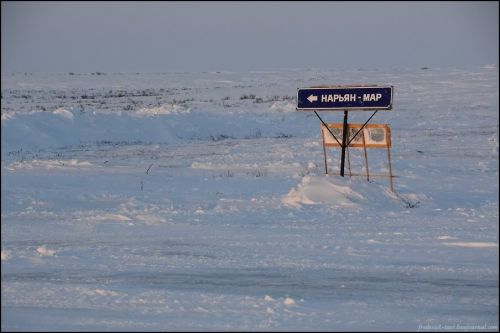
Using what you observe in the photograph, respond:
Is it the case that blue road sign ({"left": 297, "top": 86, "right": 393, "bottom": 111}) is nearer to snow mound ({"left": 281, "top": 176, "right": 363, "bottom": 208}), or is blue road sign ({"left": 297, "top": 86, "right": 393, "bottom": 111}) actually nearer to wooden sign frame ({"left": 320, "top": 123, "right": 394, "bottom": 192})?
wooden sign frame ({"left": 320, "top": 123, "right": 394, "bottom": 192})

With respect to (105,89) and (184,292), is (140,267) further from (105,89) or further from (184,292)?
(105,89)

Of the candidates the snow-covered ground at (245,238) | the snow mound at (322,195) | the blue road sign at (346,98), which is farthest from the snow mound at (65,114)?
the snow mound at (322,195)

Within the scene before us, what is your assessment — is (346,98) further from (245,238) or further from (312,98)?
(245,238)

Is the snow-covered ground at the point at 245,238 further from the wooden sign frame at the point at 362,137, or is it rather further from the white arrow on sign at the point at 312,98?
the white arrow on sign at the point at 312,98

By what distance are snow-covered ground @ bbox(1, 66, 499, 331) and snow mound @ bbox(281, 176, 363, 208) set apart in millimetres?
→ 30

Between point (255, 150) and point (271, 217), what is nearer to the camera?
point (271, 217)

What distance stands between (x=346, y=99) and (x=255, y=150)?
10348 millimetres

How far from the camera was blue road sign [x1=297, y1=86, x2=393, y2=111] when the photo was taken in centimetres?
1712

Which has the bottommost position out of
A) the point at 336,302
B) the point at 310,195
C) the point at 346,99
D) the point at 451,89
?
the point at 336,302

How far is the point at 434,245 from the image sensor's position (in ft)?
40.2

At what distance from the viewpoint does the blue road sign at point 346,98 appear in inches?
674

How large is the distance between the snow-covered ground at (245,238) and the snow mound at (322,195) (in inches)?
1.2

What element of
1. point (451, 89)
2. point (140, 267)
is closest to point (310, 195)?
point (140, 267)

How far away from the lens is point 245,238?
1288 centimetres
